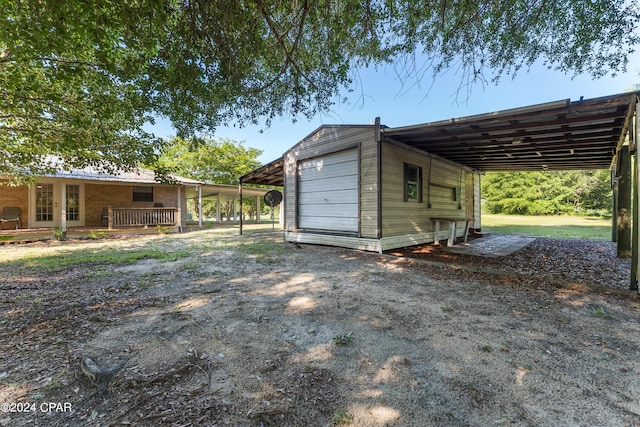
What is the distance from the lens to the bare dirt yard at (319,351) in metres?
1.53

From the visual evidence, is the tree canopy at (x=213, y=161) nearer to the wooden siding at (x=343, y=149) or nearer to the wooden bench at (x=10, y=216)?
the wooden bench at (x=10, y=216)

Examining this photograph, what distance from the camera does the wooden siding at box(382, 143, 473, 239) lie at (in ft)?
22.7

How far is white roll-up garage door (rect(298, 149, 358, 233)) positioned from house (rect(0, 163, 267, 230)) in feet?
20.6

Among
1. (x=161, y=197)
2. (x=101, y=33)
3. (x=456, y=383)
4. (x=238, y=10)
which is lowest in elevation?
(x=456, y=383)

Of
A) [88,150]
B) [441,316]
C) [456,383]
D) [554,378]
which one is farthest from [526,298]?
[88,150]

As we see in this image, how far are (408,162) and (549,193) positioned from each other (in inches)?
1213

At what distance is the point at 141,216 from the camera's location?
1338 centimetres

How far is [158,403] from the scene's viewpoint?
5.17 ft

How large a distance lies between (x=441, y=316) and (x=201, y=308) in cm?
279

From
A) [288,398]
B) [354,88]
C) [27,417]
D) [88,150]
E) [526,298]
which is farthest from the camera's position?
[88,150]

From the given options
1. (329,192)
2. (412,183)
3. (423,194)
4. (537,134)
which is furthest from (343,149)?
(537,134)

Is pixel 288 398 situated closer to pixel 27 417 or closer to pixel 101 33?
pixel 27 417

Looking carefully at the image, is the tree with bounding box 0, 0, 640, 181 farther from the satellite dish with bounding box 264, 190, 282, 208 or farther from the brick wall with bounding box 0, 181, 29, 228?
the brick wall with bounding box 0, 181, 29, 228

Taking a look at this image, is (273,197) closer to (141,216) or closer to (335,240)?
(335,240)
